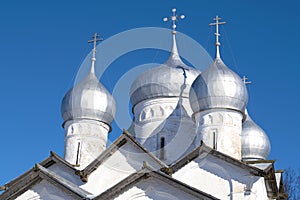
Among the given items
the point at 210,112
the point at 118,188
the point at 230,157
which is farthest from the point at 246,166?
the point at 118,188

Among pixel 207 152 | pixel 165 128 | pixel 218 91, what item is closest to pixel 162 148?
pixel 165 128

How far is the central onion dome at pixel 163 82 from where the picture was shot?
738 inches

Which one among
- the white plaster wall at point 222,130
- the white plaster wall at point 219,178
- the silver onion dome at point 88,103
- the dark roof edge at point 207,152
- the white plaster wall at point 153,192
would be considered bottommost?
the white plaster wall at point 153,192

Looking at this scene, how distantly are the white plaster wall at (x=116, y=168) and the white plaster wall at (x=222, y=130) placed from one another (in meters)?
1.95

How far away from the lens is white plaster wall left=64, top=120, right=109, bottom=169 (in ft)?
58.1

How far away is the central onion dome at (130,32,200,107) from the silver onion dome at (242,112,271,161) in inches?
108

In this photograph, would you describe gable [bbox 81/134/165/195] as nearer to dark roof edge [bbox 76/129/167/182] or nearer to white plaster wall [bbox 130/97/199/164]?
dark roof edge [bbox 76/129/167/182]

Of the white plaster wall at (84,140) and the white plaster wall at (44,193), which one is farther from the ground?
the white plaster wall at (84,140)

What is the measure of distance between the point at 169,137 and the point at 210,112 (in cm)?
208

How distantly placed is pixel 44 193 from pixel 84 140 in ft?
13.0

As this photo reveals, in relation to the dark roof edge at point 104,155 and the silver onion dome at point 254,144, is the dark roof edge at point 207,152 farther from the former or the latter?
the silver onion dome at point 254,144

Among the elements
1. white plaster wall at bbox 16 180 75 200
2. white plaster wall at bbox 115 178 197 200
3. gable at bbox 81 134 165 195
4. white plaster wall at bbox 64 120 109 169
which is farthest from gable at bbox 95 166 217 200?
white plaster wall at bbox 64 120 109 169

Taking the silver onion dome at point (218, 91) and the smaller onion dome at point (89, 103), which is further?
the smaller onion dome at point (89, 103)

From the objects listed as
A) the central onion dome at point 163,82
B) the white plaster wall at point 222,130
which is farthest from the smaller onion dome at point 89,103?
the white plaster wall at point 222,130
